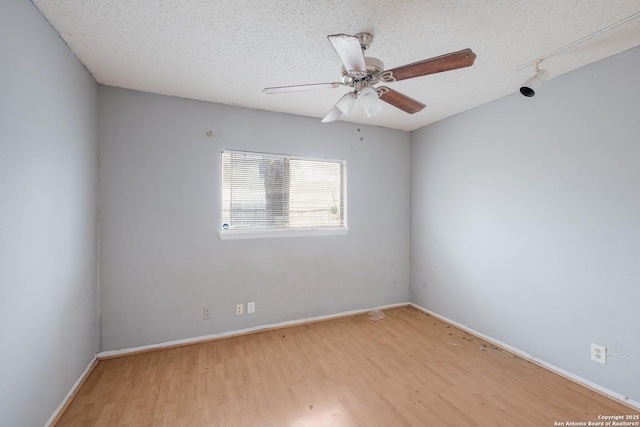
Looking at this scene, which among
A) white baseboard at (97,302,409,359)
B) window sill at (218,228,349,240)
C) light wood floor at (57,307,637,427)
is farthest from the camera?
window sill at (218,228,349,240)

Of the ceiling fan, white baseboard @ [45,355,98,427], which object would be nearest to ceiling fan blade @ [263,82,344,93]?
the ceiling fan

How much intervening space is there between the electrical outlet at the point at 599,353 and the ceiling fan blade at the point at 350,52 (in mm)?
2576

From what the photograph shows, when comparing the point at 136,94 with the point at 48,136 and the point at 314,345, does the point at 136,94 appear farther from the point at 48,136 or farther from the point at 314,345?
the point at 314,345

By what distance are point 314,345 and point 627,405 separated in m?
2.30

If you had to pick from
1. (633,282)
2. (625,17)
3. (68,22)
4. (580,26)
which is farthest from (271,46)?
(633,282)

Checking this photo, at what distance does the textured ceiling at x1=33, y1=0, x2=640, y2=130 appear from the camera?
1504 millimetres

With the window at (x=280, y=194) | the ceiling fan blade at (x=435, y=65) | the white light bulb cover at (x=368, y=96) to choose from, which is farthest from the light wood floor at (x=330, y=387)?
the ceiling fan blade at (x=435, y=65)

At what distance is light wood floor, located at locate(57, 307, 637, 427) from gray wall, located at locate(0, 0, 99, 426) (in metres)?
0.43

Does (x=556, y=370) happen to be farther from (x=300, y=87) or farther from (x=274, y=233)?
(x=300, y=87)

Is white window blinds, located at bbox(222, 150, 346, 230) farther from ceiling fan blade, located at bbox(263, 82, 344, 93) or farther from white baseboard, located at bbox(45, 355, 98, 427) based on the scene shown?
white baseboard, located at bbox(45, 355, 98, 427)

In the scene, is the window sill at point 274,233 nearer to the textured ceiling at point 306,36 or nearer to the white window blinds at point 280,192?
the white window blinds at point 280,192

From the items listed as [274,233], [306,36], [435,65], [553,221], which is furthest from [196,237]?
[553,221]

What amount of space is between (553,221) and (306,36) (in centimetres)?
244

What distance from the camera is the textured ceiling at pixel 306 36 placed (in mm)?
1504
